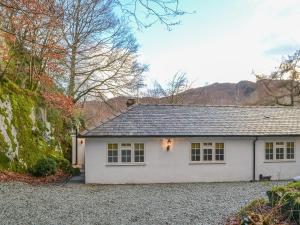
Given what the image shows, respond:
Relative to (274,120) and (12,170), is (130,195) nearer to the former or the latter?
(12,170)

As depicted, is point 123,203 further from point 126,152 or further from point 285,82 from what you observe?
point 285,82

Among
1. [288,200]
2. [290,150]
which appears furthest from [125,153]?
[288,200]

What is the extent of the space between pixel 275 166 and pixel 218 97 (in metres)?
35.8

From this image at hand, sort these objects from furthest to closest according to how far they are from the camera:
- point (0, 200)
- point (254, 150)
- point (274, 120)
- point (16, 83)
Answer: point (16, 83)
point (274, 120)
point (254, 150)
point (0, 200)

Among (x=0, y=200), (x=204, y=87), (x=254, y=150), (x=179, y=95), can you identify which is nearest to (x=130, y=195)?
(x=0, y=200)

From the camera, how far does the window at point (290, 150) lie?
62.6ft

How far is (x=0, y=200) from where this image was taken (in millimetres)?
11367

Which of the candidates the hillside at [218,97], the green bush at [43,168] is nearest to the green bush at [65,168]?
the green bush at [43,168]

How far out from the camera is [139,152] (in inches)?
700

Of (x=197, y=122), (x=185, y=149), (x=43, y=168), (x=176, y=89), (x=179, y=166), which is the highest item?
(x=176, y=89)

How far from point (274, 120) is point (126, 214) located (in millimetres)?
13310

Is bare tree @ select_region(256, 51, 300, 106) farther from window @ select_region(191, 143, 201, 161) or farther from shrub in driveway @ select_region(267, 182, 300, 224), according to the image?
shrub in driveway @ select_region(267, 182, 300, 224)

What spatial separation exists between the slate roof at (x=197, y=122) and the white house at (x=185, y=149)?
49 millimetres

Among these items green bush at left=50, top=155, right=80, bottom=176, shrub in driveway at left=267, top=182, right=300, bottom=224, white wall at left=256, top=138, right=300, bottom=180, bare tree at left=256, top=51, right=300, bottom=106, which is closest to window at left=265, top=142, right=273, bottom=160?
white wall at left=256, top=138, right=300, bottom=180
